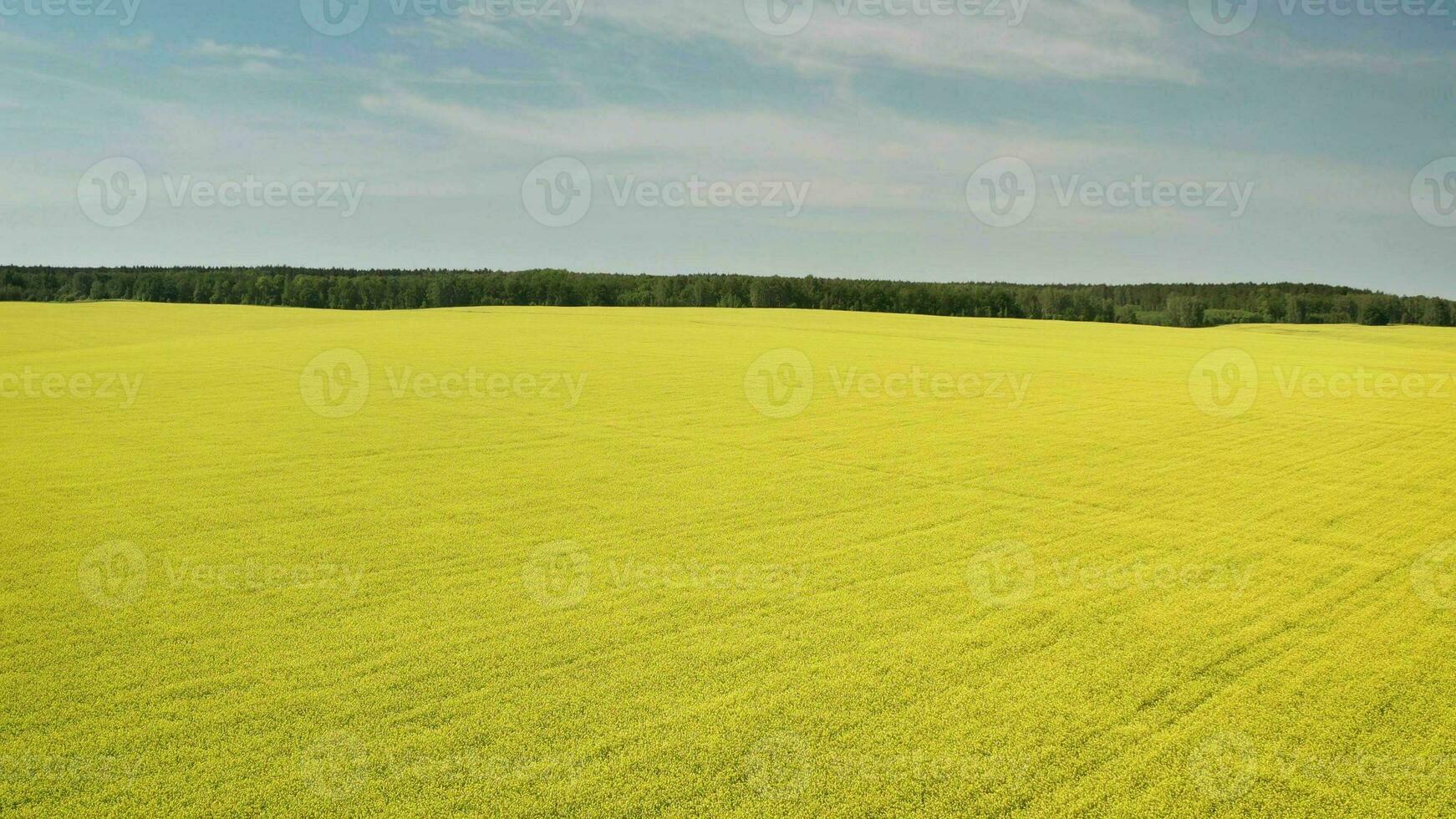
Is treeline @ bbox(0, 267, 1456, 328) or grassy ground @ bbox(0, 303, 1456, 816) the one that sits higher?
treeline @ bbox(0, 267, 1456, 328)

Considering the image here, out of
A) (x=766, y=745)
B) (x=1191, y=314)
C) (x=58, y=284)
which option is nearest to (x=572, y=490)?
(x=766, y=745)

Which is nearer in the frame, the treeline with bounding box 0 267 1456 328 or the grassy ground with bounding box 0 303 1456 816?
the grassy ground with bounding box 0 303 1456 816

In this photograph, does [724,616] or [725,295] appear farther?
[725,295]

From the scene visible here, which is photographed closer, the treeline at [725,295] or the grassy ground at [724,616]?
the grassy ground at [724,616]

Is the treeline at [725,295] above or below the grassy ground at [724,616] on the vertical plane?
above
